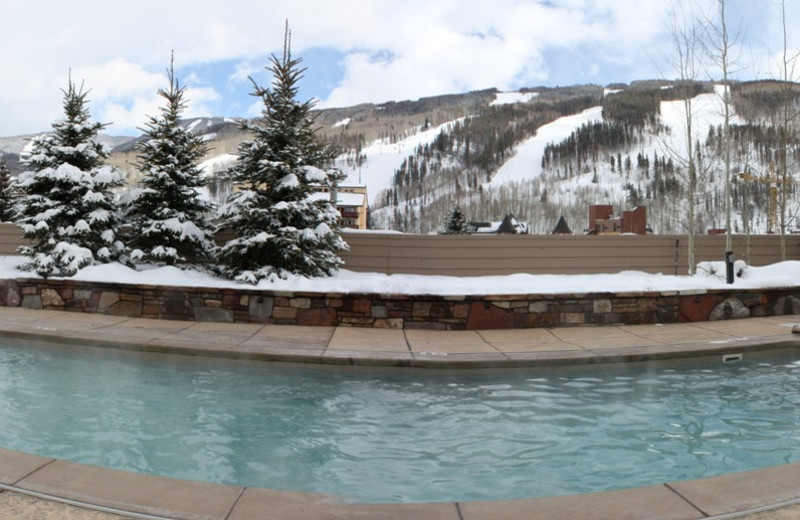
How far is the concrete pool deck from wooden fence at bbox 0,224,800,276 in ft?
14.3

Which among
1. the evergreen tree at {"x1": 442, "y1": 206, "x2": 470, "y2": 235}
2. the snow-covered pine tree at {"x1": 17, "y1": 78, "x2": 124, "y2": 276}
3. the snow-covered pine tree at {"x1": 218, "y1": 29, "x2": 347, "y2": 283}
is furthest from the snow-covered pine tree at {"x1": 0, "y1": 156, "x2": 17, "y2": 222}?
the evergreen tree at {"x1": 442, "y1": 206, "x2": 470, "y2": 235}

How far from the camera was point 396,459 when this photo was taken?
11.9 ft

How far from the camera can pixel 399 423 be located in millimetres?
4262

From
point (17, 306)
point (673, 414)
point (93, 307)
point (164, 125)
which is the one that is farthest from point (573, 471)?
point (164, 125)

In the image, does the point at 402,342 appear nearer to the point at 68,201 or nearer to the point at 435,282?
the point at 435,282

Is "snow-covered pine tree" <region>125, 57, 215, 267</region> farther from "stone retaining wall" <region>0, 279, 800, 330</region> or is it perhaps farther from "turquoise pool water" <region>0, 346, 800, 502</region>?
"turquoise pool water" <region>0, 346, 800, 502</region>

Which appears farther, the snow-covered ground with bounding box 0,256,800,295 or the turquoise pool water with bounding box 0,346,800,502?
the snow-covered ground with bounding box 0,256,800,295

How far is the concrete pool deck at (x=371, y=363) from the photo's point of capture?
2.34m

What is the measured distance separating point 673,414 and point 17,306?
30.1 ft

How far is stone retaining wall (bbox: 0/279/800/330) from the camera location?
7266 millimetres

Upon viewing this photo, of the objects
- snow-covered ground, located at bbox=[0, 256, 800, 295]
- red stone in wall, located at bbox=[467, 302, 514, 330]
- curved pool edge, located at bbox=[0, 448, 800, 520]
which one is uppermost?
snow-covered ground, located at bbox=[0, 256, 800, 295]

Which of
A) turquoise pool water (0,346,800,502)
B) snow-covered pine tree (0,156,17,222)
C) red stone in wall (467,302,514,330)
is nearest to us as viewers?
turquoise pool water (0,346,800,502)

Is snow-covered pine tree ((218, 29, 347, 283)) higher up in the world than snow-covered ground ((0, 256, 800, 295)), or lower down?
higher up

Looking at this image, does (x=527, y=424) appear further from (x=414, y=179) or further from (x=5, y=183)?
(x=414, y=179)
